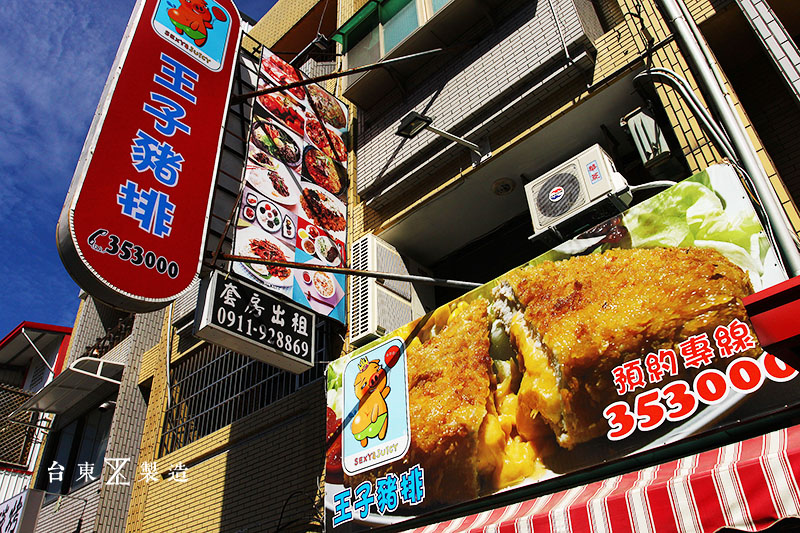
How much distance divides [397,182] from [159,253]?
3.99 meters

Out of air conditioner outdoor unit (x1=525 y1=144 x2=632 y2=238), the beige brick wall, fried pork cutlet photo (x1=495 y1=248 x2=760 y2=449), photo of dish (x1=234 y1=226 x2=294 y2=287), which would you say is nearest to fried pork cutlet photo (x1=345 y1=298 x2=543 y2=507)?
fried pork cutlet photo (x1=495 y1=248 x2=760 y2=449)

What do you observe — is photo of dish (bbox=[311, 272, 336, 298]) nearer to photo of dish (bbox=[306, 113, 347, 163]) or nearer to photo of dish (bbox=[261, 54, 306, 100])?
photo of dish (bbox=[306, 113, 347, 163])

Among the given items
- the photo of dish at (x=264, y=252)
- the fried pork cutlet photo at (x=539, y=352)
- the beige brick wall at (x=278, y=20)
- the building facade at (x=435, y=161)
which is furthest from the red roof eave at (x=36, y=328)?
the fried pork cutlet photo at (x=539, y=352)

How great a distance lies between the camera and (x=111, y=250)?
568 centimetres

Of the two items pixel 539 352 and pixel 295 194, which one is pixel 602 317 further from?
pixel 295 194

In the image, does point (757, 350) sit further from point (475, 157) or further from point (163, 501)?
point (163, 501)

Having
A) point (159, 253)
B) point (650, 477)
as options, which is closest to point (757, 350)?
point (650, 477)

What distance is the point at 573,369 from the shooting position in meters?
5.23

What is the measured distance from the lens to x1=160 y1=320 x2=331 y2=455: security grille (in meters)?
9.39

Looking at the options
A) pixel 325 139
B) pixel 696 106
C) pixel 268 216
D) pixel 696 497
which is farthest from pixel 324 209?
pixel 696 497

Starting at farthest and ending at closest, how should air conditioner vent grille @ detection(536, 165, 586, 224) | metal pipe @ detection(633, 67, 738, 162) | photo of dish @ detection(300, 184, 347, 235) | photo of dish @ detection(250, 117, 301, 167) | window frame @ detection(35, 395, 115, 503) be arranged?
window frame @ detection(35, 395, 115, 503) → photo of dish @ detection(300, 184, 347, 235) → photo of dish @ detection(250, 117, 301, 167) → air conditioner vent grille @ detection(536, 165, 586, 224) → metal pipe @ detection(633, 67, 738, 162)

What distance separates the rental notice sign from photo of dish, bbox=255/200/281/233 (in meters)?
0.92

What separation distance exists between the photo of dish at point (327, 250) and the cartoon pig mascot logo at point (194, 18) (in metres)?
3.12

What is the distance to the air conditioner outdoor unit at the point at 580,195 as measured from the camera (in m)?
6.14
